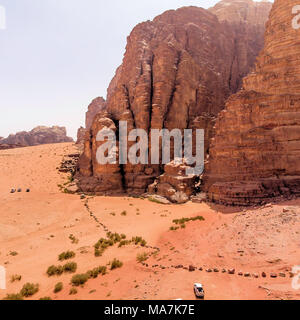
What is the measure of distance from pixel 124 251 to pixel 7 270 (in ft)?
19.2

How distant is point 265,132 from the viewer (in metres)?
19.2

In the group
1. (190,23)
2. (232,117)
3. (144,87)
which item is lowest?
(232,117)

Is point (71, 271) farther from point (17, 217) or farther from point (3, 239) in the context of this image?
point (17, 217)

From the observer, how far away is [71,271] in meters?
9.10

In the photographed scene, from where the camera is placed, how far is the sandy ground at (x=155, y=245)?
269 inches

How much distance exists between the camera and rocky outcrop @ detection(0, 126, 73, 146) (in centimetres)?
8294

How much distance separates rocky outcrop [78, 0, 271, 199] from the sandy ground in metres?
6.62

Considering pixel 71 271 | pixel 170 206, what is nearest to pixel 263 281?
pixel 71 271

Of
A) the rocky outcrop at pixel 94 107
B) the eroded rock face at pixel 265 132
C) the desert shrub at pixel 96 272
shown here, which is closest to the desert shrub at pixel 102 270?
the desert shrub at pixel 96 272

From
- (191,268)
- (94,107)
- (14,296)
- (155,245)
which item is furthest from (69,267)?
(94,107)

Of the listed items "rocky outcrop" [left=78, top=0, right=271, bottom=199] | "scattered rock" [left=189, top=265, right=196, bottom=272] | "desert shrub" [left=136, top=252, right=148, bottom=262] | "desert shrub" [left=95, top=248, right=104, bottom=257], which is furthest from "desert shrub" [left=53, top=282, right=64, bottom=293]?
"rocky outcrop" [left=78, top=0, right=271, bottom=199]

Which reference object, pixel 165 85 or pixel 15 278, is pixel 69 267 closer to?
pixel 15 278

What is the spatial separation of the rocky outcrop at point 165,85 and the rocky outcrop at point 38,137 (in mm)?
63151

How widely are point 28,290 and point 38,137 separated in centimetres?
8977
